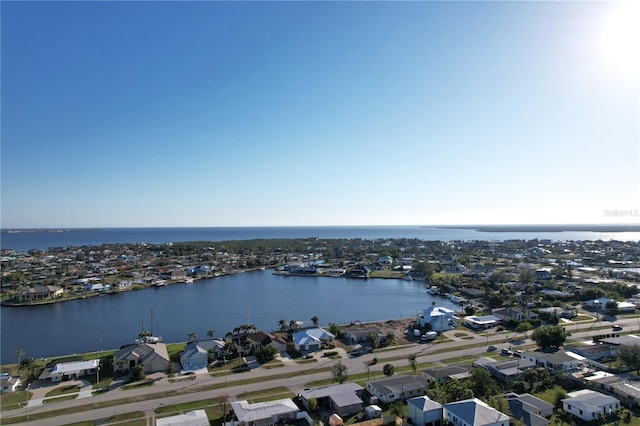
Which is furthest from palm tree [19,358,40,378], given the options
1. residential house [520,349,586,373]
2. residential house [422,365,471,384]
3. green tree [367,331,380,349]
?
residential house [520,349,586,373]

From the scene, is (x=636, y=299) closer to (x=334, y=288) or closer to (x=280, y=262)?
(x=334, y=288)

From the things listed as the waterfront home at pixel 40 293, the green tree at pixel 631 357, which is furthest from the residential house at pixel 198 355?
the waterfront home at pixel 40 293

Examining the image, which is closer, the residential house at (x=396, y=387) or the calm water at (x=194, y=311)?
the residential house at (x=396, y=387)

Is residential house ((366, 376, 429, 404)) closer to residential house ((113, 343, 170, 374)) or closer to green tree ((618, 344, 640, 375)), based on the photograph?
green tree ((618, 344, 640, 375))

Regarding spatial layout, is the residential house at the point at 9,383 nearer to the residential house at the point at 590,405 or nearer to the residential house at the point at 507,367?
the residential house at the point at 507,367

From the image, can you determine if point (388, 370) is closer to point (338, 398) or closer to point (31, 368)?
point (338, 398)

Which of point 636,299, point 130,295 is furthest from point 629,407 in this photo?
point 130,295
